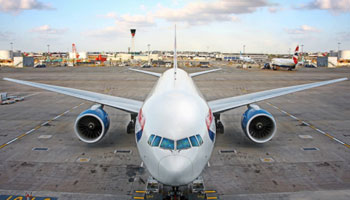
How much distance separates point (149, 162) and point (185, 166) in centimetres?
119

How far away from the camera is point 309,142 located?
1528 centimetres

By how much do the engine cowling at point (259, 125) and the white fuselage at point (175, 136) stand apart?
5515mm

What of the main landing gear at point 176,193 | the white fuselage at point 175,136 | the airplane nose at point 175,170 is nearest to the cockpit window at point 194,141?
the white fuselage at point 175,136

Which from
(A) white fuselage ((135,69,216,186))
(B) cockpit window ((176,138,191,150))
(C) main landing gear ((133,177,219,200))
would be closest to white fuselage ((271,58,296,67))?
(C) main landing gear ((133,177,219,200))

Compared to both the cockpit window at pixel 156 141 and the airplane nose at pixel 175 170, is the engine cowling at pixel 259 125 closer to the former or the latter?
the airplane nose at pixel 175 170

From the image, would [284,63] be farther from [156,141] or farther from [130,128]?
[156,141]

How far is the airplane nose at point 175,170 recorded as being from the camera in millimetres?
6950

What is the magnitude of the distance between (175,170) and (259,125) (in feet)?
28.0

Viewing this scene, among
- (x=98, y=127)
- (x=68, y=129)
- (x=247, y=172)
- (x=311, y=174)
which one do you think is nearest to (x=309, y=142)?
(x=311, y=174)

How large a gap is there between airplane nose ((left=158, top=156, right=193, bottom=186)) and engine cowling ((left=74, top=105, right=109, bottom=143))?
Result: 24.5ft

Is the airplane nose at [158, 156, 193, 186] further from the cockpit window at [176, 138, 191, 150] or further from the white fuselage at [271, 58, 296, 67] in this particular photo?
the white fuselage at [271, 58, 296, 67]

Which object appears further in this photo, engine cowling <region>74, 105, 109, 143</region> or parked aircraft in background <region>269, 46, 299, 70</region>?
parked aircraft in background <region>269, 46, 299, 70</region>

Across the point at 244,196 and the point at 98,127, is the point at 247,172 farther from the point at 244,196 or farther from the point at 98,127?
the point at 98,127

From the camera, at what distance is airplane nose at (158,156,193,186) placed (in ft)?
22.8
